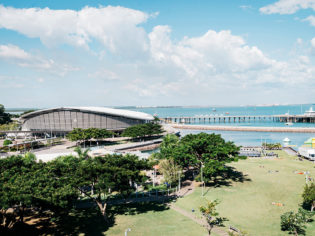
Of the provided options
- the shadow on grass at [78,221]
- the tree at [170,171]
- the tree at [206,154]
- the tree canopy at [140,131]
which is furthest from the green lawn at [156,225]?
the tree canopy at [140,131]

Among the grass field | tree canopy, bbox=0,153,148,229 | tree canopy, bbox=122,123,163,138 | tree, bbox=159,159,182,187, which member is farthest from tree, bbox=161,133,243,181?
tree canopy, bbox=122,123,163,138

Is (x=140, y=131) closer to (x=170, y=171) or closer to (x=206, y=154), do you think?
(x=170, y=171)

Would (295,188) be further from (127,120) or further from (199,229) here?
(127,120)

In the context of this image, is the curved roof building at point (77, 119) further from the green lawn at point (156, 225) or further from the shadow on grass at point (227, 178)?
the green lawn at point (156, 225)

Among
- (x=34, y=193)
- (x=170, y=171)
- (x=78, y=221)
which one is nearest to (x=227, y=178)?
(x=170, y=171)

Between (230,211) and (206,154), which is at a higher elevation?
(206,154)

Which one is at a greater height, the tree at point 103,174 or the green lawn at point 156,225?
the tree at point 103,174
